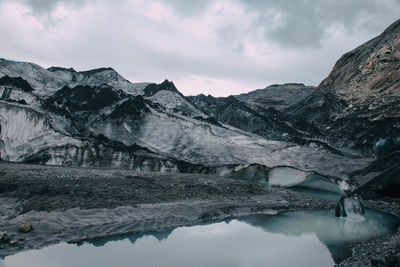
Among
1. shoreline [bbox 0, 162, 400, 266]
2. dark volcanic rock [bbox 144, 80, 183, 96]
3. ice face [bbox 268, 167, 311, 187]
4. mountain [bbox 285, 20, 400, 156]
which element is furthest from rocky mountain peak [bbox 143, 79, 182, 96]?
shoreline [bbox 0, 162, 400, 266]

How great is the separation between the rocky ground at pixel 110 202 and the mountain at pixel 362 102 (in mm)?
16862

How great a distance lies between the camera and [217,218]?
13.3 m

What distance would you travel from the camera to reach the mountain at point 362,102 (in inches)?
1246

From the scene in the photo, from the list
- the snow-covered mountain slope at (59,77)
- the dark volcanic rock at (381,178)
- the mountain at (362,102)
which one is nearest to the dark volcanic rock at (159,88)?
the snow-covered mountain slope at (59,77)

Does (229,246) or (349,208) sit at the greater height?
(349,208)

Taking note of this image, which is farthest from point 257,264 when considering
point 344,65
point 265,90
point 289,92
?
point 265,90

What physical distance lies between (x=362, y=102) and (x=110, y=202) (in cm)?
3180

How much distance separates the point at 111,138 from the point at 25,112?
17.2ft

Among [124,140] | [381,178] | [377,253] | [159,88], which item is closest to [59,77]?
[159,88]

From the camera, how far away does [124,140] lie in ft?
77.4

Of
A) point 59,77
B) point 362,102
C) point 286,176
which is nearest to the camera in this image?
point 286,176

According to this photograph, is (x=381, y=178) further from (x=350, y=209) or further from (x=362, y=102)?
(x=362, y=102)

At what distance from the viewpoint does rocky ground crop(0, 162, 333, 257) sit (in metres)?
10.4

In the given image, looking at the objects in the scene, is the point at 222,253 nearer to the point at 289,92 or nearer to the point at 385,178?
the point at 385,178
